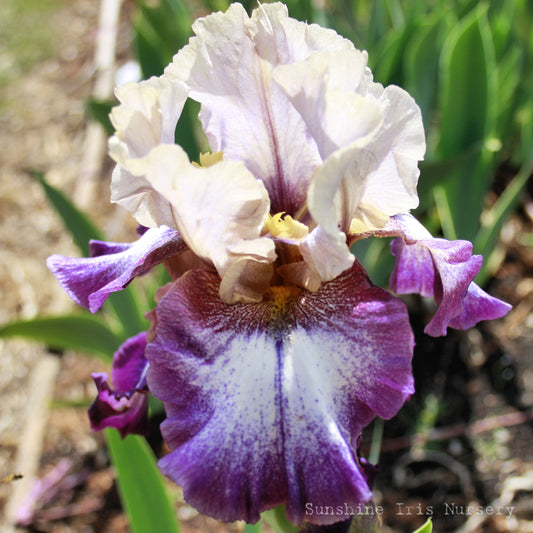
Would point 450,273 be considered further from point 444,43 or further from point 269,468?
point 444,43

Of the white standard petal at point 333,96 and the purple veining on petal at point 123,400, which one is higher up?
the white standard petal at point 333,96

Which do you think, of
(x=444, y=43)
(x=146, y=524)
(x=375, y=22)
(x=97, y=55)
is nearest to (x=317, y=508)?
(x=146, y=524)

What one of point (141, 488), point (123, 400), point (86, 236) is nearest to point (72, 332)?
point (86, 236)

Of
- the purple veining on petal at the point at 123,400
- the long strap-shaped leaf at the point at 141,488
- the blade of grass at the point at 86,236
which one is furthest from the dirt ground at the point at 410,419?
the purple veining on petal at the point at 123,400

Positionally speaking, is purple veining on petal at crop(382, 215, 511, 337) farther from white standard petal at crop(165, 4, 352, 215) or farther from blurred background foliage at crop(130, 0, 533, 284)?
blurred background foliage at crop(130, 0, 533, 284)

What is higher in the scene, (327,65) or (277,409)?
(327,65)

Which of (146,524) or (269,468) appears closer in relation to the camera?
(269,468)

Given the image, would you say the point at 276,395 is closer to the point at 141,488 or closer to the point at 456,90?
the point at 141,488

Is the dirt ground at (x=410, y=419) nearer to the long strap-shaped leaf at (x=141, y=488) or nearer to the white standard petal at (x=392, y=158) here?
the long strap-shaped leaf at (x=141, y=488)
